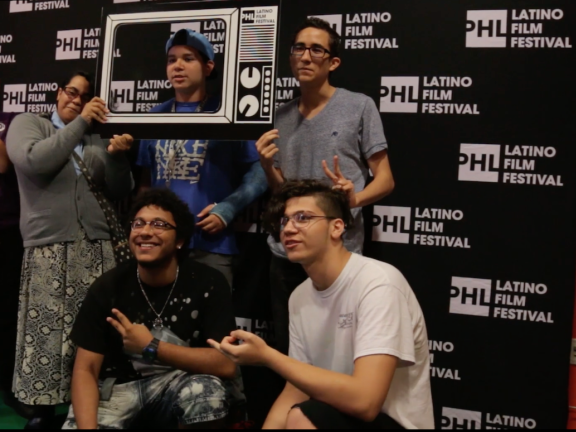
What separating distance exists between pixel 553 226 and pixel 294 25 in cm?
165

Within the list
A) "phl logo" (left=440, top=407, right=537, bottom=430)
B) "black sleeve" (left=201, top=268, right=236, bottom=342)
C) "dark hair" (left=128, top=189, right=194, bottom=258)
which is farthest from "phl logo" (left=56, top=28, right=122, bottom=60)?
"phl logo" (left=440, top=407, right=537, bottom=430)

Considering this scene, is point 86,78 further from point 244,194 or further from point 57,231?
point 244,194

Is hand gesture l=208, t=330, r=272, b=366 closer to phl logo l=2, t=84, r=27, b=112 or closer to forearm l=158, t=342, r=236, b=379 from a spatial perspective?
forearm l=158, t=342, r=236, b=379

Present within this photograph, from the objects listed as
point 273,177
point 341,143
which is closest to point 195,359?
point 273,177

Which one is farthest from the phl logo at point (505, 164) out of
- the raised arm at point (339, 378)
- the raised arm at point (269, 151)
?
the raised arm at point (339, 378)

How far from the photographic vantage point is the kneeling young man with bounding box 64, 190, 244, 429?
6.60 ft

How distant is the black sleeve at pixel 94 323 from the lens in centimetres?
208

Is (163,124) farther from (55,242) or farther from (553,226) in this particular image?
(553,226)

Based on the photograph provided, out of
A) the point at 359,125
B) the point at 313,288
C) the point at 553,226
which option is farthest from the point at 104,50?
the point at 553,226

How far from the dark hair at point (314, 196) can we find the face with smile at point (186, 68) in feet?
2.83

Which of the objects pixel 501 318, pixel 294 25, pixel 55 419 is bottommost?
pixel 55 419

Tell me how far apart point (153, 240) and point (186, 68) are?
834 mm

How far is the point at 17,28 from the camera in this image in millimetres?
3523

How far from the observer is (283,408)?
5.96 ft
